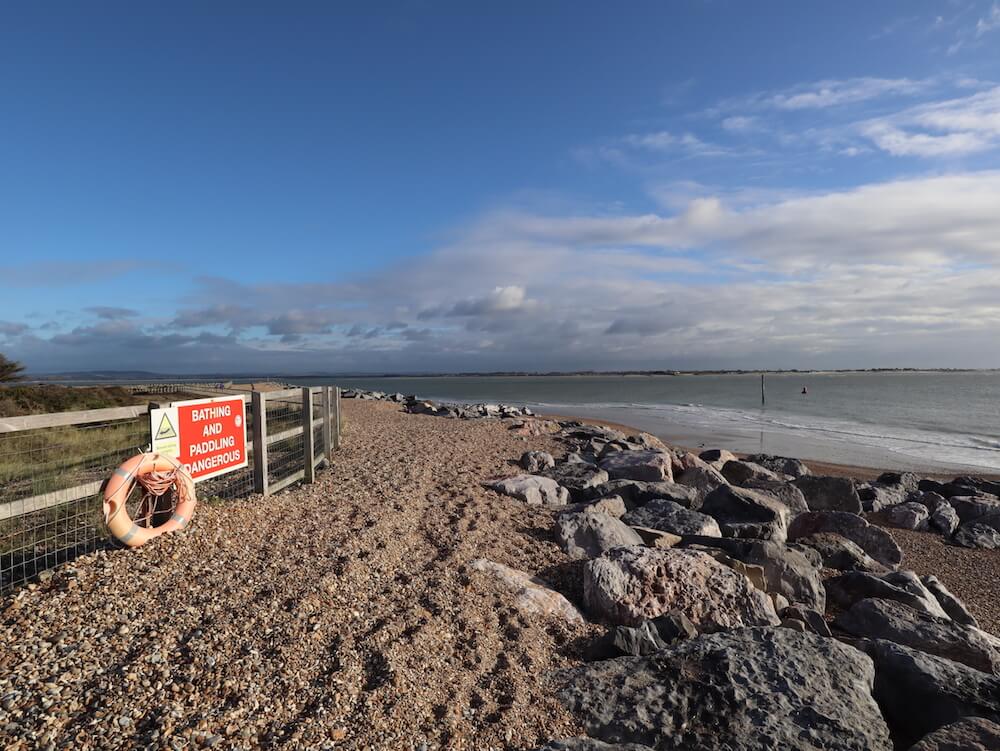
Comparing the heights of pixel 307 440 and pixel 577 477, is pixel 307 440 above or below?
above

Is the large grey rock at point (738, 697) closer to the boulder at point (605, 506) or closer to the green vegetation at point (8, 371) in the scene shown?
the boulder at point (605, 506)

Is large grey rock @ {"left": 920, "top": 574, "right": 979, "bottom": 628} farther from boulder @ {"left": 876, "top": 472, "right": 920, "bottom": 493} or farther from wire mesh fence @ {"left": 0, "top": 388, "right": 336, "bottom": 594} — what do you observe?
boulder @ {"left": 876, "top": 472, "right": 920, "bottom": 493}

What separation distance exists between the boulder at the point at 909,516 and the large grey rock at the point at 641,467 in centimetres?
412

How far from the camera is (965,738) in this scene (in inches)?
127

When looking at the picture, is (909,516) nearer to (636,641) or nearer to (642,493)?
(642,493)

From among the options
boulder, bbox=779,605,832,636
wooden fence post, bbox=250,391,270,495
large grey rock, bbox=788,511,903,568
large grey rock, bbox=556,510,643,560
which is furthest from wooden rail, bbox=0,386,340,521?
large grey rock, bbox=788,511,903,568

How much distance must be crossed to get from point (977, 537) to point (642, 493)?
5.90 meters

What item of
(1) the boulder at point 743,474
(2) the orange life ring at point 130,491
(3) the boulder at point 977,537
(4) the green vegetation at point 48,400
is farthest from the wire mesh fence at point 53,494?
(3) the boulder at point 977,537

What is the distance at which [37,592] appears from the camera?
14.0 feet

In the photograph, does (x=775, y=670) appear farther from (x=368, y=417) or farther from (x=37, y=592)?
(x=368, y=417)

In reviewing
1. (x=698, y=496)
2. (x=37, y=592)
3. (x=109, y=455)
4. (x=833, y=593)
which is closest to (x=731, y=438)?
(x=698, y=496)

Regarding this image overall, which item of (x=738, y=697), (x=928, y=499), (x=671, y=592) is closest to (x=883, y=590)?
(x=671, y=592)

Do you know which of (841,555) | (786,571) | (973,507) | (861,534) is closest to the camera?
(786,571)

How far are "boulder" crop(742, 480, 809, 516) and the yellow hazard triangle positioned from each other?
934 cm
